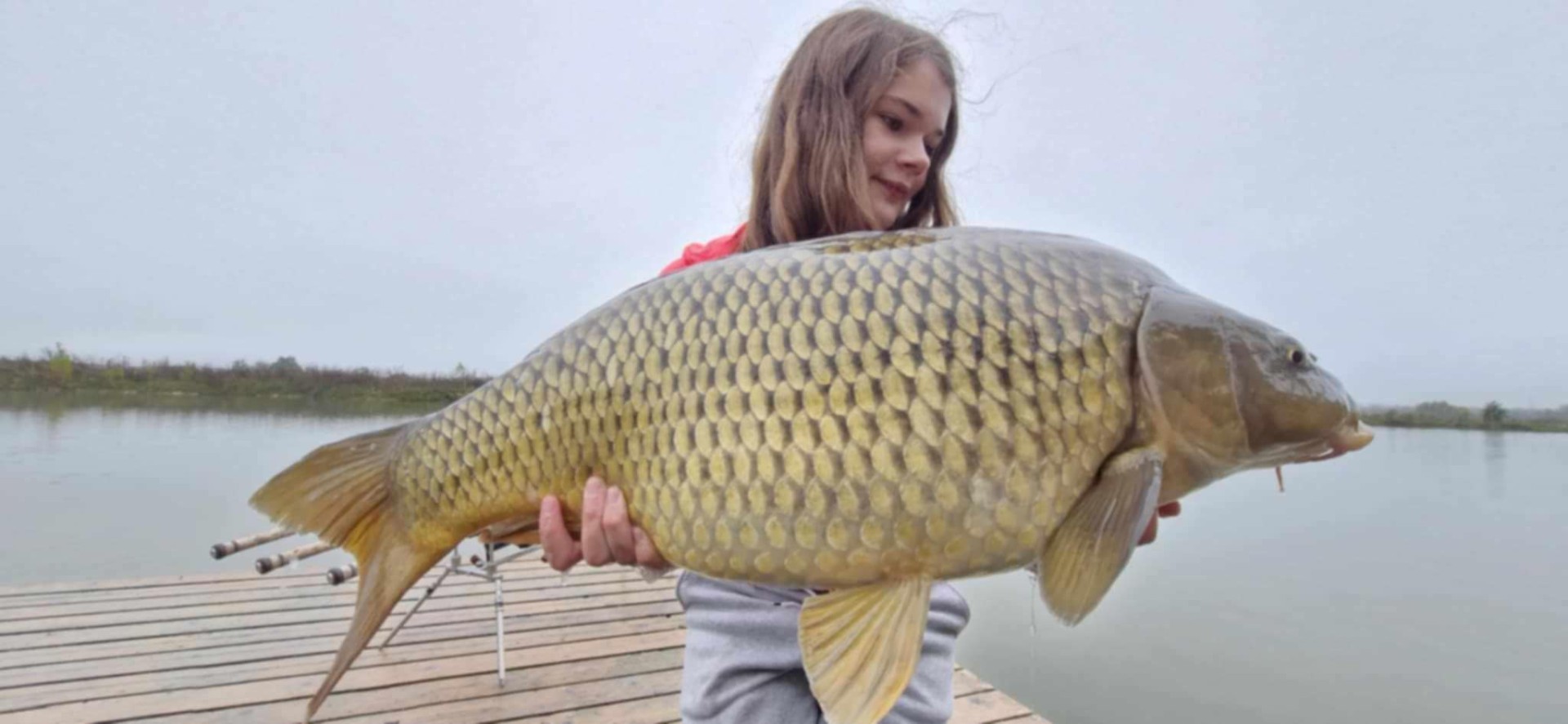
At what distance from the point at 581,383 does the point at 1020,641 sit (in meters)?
4.18

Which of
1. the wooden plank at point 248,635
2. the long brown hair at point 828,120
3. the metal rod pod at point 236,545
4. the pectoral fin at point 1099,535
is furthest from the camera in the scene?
the wooden plank at point 248,635

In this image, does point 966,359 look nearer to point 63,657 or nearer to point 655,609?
point 655,609

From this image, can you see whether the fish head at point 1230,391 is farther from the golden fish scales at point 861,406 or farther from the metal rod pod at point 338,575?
the metal rod pod at point 338,575

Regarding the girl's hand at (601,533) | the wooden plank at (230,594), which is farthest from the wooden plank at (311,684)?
the girl's hand at (601,533)

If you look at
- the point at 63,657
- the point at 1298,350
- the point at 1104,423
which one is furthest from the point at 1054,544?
the point at 63,657

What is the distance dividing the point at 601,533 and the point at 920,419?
40 cm

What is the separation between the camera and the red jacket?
1472 millimetres

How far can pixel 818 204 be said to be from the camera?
1.36 metres

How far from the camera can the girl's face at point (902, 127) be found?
135 centimetres

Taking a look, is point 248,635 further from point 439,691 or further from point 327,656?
point 439,691

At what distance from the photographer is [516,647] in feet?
8.90

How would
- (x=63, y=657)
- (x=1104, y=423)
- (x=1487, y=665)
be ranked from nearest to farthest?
1. (x=1104, y=423)
2. (x=63, y=657)
3. (x=1487, y=665)

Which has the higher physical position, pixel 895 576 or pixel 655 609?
pixel 895 576

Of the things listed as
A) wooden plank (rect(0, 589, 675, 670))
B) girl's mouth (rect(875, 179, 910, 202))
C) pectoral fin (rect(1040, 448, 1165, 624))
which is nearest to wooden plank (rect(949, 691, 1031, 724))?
wooden plank (rect(0, 589, 675, 670))
